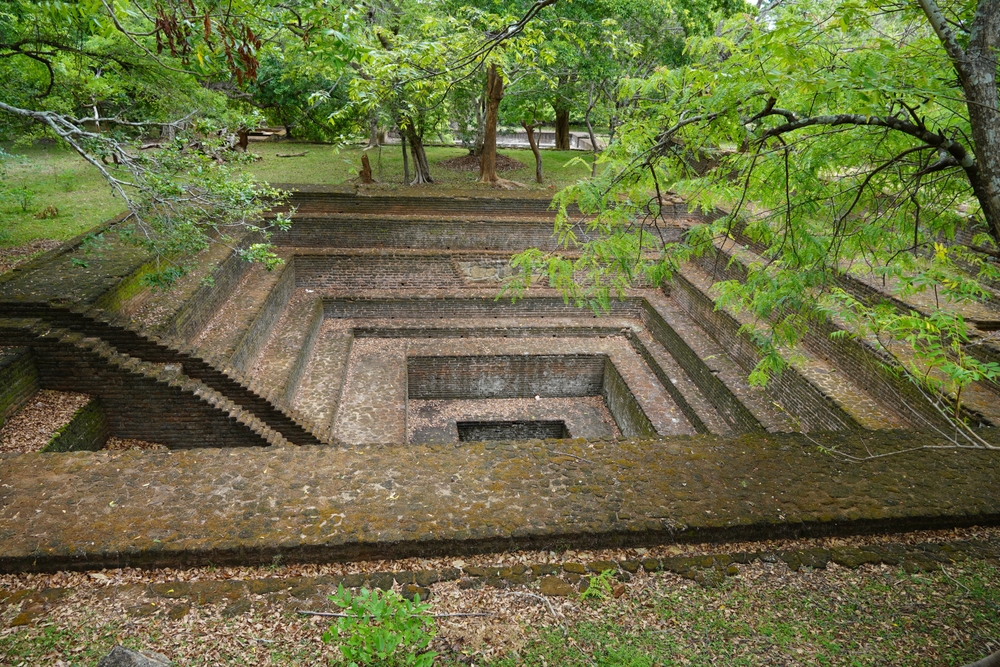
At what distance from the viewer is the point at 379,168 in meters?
16.8

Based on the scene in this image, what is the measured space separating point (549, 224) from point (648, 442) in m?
8.52

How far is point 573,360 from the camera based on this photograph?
32.2 ft

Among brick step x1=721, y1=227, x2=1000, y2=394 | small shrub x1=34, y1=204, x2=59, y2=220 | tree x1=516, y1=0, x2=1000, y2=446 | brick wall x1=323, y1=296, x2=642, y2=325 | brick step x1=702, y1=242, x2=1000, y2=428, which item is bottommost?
brick wall x1=323, y1=296, x2=642, y2=325

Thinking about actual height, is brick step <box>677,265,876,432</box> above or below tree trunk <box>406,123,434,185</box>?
below

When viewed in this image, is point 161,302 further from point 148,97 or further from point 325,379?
point 148,97

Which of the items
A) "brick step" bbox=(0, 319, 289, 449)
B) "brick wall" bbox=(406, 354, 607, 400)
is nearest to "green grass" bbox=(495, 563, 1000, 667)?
"brick step" bbox=(0, 319, 289, 449)

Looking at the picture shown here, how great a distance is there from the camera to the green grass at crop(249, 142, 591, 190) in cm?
1527

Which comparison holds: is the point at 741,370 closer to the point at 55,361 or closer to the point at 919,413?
the point at 919,413

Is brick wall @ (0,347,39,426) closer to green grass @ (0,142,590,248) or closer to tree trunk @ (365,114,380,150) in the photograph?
green grass @ (0,142,590,248)

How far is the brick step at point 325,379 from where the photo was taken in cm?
738

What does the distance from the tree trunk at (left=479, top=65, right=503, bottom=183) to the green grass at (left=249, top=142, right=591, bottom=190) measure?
0.50m

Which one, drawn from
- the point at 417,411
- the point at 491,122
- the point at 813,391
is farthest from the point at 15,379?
the point at 491,122

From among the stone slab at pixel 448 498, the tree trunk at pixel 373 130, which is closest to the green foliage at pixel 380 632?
the stone slab at pixel 448 498

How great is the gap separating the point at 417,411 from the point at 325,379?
1736 mm
